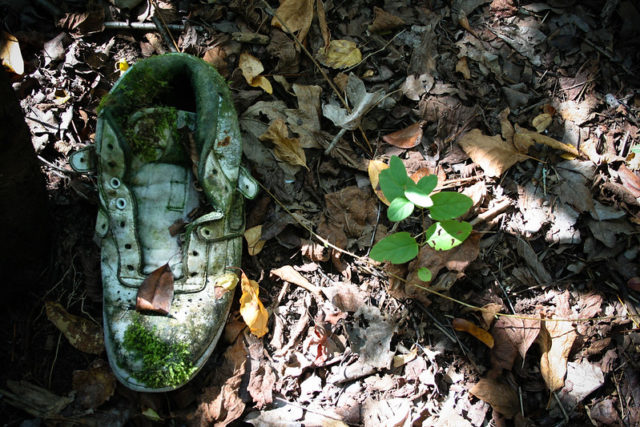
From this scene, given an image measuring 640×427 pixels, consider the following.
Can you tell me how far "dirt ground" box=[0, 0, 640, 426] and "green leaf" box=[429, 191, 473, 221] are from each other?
0.85ft

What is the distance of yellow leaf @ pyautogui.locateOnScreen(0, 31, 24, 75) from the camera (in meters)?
2.29

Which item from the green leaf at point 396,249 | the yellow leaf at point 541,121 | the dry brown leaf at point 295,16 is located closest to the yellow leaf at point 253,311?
the green leaf at point 396,249

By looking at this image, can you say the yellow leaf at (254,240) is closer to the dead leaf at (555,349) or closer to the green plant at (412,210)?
the green plant at (412,210)

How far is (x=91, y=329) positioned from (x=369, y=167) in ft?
5.11

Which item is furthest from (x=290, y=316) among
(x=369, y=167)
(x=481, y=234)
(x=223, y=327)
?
(x=481, y=234)

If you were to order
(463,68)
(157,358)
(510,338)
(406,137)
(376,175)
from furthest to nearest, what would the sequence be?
(463,68)
(406,137)
(376,175)
(510,338)
(157,358)

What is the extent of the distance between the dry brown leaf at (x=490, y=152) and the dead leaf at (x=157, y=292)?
5.49 feet

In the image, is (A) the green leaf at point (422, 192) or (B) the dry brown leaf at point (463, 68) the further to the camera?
(B) the dry brown leaf at point (463, 68)

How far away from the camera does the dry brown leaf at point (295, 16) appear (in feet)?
8.29

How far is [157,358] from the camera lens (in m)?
1.82

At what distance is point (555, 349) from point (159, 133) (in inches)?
86.1

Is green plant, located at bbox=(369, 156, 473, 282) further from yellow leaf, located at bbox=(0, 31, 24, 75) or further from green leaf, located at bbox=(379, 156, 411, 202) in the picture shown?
yellow leaf, located at bbox=(0, 31, 24, 75)

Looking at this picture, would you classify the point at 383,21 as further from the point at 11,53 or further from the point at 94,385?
the point at 94,385

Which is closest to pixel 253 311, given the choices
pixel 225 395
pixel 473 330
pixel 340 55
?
pixel 225 395
